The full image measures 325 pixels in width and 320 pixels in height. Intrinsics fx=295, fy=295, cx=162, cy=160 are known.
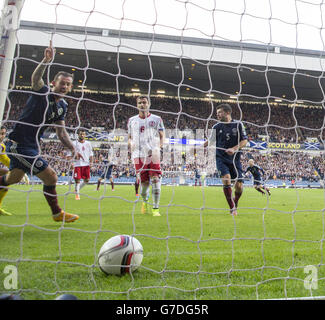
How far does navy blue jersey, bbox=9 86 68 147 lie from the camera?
281 cm

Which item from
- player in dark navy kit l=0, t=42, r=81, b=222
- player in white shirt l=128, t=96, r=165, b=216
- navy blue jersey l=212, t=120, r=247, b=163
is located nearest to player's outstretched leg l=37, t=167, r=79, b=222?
player in dark navy kit l=0, t=42, r=81, b=222

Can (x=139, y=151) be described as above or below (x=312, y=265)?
above

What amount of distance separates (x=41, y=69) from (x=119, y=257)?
1611 millimetres

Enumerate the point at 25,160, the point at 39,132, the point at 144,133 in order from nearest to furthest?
the point at 39,132 < the point at 25,160 < the point at 144,133

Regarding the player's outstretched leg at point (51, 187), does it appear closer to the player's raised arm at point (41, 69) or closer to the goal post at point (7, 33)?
the player's raised arm at point (41, 69)

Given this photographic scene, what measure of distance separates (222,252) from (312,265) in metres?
0.77

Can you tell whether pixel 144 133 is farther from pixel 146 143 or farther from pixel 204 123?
pixel 204 123

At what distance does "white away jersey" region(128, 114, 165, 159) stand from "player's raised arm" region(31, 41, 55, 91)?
223 centimetres

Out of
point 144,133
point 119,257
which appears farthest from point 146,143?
point 119,257

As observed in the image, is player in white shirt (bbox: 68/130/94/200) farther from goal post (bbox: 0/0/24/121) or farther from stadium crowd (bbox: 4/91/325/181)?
stadium crowd (bbox: 4/91/325/181)

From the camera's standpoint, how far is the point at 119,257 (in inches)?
84.3

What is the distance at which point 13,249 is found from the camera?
2.71 meters

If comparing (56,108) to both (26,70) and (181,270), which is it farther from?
(26,70)
